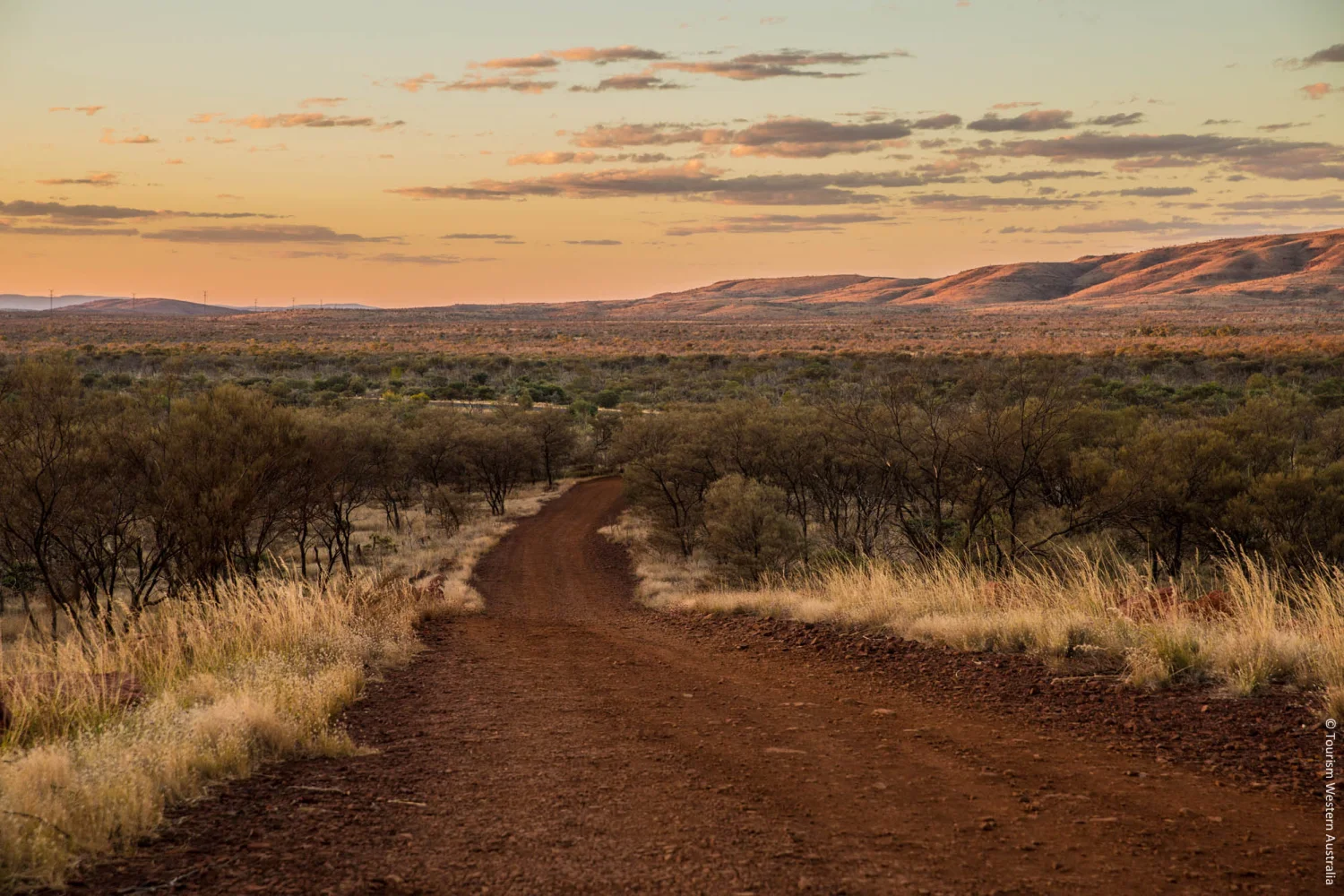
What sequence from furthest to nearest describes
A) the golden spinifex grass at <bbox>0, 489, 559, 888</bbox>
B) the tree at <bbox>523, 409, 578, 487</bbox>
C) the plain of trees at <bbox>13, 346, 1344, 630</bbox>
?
the tree at <bbox>523, 409, 578, 487</bbox>, the plain of trees at <bbox>13, 346, 1344, 630</bbox>, the golden spinifex grass at <bbox>0, 489, 559, 888</bbox>

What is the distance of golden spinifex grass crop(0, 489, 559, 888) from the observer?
183 inches

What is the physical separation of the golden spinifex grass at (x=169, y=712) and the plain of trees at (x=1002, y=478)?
344 inches

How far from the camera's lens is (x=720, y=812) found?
5266 mm

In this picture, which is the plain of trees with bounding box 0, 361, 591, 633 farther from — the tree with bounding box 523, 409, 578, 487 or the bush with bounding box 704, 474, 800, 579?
the tree with bounding box 523, 409, 578, 487

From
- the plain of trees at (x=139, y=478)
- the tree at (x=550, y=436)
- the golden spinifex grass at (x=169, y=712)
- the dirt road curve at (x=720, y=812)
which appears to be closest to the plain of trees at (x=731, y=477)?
the plain of trees at (x=139, y=478)

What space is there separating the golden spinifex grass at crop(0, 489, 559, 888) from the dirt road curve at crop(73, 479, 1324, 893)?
0.26 metres

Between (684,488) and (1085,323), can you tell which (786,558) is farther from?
(1085,323)

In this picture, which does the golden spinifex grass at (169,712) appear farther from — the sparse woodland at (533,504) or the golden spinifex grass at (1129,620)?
the golden spinifex grass at (1129,620)

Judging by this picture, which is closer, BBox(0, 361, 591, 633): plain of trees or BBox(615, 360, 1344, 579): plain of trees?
BBox(0, 361, 591, 633): plain of trees

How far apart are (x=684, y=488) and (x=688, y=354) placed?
6003 cm

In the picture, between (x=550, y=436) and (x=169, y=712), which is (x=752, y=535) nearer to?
(x=169, y=712)

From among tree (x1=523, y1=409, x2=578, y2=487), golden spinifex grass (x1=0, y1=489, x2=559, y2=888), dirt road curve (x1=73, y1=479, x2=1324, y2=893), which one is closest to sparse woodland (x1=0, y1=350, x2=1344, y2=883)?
golden spinifex grass (x1=0, y1=489, x2=559, y2=888)

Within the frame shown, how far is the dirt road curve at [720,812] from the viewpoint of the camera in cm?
440

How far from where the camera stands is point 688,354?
9225cm
